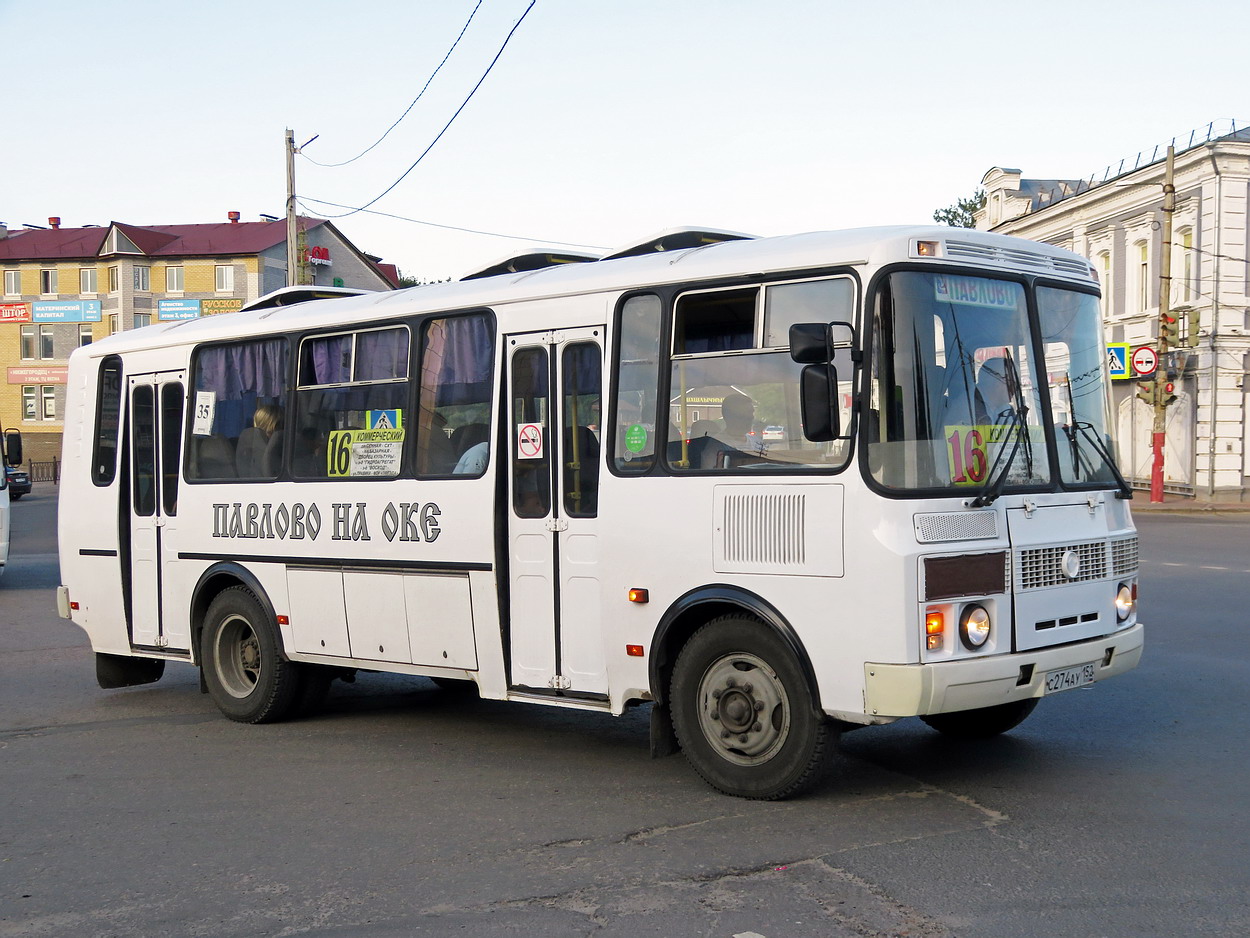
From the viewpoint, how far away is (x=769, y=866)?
5.53 m

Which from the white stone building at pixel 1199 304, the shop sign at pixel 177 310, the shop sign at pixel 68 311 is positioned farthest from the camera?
the shop sign at pixel 68 311

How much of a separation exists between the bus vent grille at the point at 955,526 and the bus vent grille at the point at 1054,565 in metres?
0.23

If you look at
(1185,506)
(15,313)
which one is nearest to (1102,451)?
(1185,506)

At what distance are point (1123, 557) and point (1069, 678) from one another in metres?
0.89

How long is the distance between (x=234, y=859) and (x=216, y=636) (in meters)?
3.90

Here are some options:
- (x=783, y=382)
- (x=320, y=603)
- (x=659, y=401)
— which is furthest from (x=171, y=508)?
(x=783, y=382)

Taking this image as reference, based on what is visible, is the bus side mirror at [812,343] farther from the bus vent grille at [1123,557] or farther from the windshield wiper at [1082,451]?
the bus vent grille at [1123,557]

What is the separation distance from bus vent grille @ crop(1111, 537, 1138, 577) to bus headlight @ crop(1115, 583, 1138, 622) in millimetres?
82

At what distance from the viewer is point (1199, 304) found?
120ft

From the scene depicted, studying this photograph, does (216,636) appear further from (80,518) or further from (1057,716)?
(1057,716)

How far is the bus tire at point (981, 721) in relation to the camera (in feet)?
25.5

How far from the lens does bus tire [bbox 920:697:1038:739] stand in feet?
25.5

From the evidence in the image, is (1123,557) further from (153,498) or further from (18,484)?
(18,484)

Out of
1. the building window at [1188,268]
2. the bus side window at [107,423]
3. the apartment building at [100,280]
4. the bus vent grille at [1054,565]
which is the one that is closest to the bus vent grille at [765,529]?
the bus vent grille at [1054,565]
